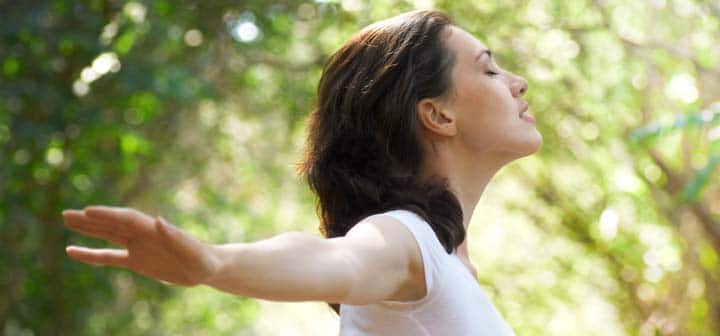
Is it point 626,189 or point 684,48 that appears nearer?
point 684,48

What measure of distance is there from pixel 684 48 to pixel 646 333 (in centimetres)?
235

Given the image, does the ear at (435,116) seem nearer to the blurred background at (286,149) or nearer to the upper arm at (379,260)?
the upper arm at (379,260)

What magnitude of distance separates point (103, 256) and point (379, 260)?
1.41ft

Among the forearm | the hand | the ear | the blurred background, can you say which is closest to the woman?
the ear

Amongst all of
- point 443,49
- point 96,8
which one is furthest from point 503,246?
point 443,49

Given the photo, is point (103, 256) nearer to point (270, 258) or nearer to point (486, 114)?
point (270, 258)

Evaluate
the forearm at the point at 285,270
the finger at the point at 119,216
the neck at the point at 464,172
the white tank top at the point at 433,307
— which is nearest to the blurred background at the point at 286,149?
the neck at the point at 464,172

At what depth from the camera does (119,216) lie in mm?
1217

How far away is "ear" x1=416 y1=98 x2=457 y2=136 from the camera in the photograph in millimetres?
2088

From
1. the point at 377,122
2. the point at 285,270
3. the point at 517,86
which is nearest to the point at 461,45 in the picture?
the point at 517,86

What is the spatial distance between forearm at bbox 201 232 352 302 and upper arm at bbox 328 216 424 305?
0.03 metres

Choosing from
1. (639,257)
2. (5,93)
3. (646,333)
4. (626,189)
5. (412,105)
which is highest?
(412,105)

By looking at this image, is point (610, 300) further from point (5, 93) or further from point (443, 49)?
point (443, 49)

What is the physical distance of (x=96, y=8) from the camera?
6285 mm
